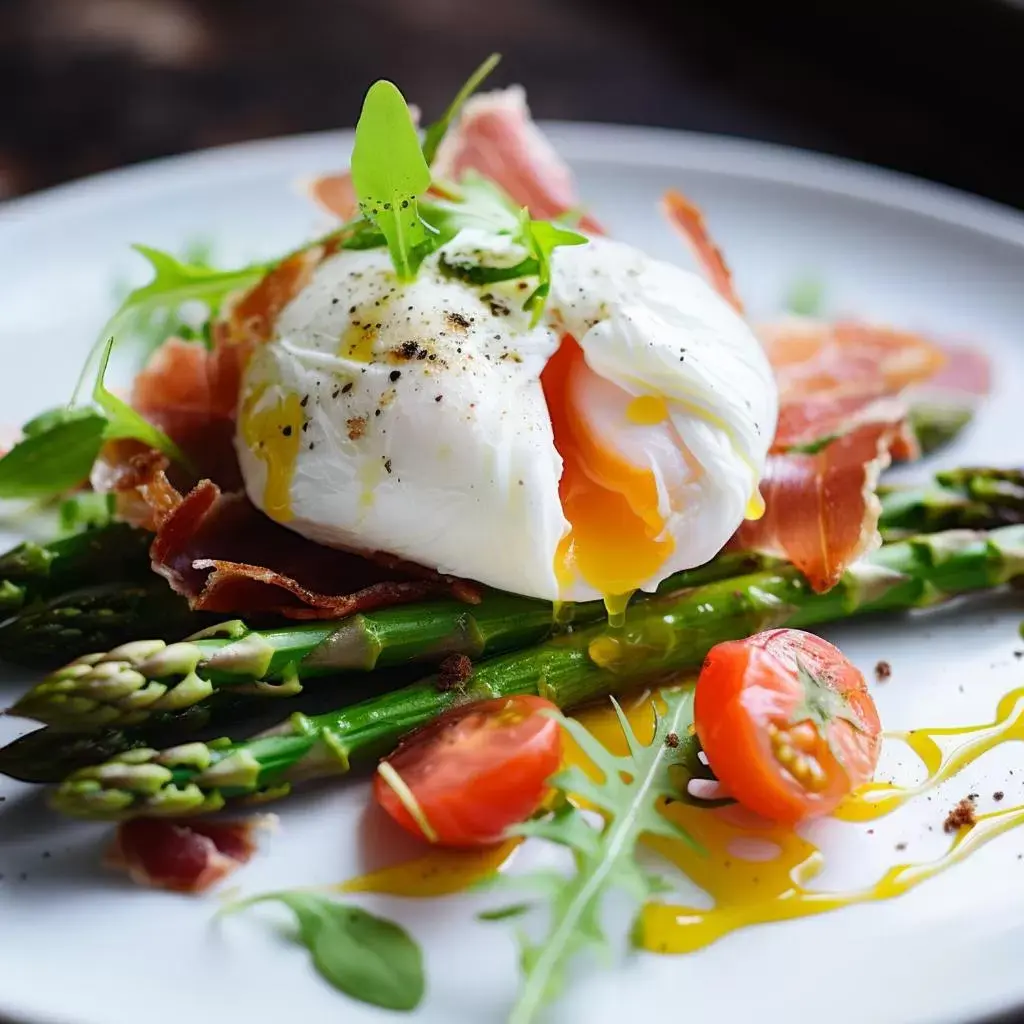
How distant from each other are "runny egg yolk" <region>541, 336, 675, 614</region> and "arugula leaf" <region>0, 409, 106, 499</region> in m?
1.37

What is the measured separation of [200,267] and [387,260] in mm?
643

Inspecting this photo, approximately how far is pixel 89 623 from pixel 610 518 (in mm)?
1456

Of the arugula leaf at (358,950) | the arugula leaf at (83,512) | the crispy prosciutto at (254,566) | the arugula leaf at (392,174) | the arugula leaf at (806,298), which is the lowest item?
the arugula leaf at (358,950)

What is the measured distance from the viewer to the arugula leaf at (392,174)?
3162 millimetres

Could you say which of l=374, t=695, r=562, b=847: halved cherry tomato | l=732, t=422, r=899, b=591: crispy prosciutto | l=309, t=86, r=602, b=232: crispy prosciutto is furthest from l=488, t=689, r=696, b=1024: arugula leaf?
l=309, t=86, r=602, b=232: crispy prosciutto

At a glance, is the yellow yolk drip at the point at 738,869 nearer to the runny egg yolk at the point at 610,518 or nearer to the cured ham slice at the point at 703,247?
the runny egg yolk at the point at 610,518

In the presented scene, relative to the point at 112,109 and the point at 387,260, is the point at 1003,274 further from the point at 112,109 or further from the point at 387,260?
the point at 112,109

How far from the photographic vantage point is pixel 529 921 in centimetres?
275

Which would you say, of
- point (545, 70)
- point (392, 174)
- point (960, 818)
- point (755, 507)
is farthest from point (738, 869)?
point (545, 70)

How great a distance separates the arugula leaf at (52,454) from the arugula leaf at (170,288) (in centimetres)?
12

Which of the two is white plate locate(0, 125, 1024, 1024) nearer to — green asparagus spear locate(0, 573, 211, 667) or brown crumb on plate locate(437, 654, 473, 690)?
green asparagus spear locate(0, 573, 211, 667)

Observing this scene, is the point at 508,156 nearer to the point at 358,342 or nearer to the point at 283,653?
the point at 358,342

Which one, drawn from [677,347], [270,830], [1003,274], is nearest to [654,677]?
[677,347]

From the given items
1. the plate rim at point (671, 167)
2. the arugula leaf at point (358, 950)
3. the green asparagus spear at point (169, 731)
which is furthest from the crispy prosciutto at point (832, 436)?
the arugula leaf at point (358, 950)
